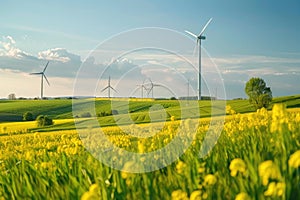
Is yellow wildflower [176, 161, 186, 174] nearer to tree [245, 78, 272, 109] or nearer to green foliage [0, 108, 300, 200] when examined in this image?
green foliage [0, 108, 300, 200]

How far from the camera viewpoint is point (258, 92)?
74.9 m

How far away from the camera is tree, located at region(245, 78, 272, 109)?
67.8 metres

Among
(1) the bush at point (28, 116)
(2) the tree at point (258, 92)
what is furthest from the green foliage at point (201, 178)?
(1) the bush at point (28, 116)

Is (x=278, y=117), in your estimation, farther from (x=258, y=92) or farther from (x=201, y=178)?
(x=258, y=92)

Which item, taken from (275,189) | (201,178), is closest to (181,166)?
(201,178)

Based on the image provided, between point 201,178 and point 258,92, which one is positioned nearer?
point 201,178

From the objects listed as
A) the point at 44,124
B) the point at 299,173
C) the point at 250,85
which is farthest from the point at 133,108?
the point at 299,173

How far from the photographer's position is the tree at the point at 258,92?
67787 mm

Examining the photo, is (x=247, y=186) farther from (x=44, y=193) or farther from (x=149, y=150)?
(x=149, y=150)

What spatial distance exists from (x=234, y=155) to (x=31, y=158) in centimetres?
413

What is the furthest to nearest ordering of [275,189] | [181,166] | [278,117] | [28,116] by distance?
[28,116] → [278,117] → [181,166] → [275,189]

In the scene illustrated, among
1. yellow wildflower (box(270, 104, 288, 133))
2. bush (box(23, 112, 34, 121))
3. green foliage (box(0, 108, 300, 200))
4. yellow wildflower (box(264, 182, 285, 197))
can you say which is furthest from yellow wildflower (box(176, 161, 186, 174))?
bush (box(23, 112, 34, 121))

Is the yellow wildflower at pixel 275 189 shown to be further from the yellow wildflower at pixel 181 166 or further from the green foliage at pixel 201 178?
the yellow wildflower at pixel 181 166

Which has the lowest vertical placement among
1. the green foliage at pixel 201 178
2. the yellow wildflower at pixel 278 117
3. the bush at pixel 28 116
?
the green foliage at pixel 201 178
